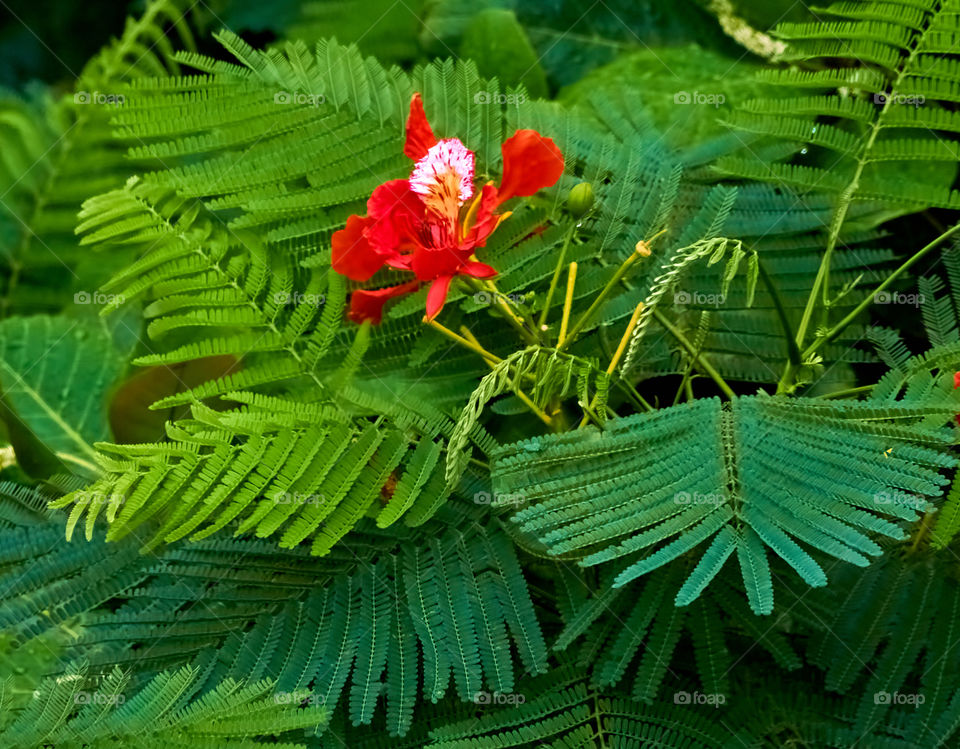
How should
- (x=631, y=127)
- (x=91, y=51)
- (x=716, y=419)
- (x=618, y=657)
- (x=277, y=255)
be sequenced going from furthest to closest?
(x=91, y=51) < (x=631, y=127) < (x=277, y=255) < (x=618, y=657) < (x=716, y=419)

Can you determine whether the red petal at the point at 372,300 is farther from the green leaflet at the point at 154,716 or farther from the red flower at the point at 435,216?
the green leaflet at the point at 154,716

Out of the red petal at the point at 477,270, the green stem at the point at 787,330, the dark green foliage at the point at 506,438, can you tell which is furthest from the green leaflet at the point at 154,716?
the green stem at the point at 787,330

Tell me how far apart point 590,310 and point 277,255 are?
30 centimetres

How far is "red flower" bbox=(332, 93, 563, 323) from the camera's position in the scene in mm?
750

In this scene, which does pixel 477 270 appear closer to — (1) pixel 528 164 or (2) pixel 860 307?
(1) pixel 528 164

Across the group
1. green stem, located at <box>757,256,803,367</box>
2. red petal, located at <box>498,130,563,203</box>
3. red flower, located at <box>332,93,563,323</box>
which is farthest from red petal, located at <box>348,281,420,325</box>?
green stem, located at <box>757,256,803,367</box>

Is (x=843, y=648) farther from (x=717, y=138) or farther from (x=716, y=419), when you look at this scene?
(x=717, y=138)

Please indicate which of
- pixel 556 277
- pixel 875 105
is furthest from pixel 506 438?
pixel 875 105

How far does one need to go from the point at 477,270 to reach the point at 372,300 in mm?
113

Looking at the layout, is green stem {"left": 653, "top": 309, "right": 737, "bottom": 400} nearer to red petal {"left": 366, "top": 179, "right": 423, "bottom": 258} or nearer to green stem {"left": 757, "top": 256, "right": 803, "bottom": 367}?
green stem {"left": 757, "top": 256, "right": 803, "bottom": 367}

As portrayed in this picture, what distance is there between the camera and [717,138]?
94 centimetres

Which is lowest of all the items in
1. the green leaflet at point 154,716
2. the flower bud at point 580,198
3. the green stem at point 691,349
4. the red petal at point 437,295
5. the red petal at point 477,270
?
the green leaflet at point 154,716

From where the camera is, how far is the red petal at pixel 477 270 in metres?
0.74

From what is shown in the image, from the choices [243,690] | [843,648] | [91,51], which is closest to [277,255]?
[243,690]
